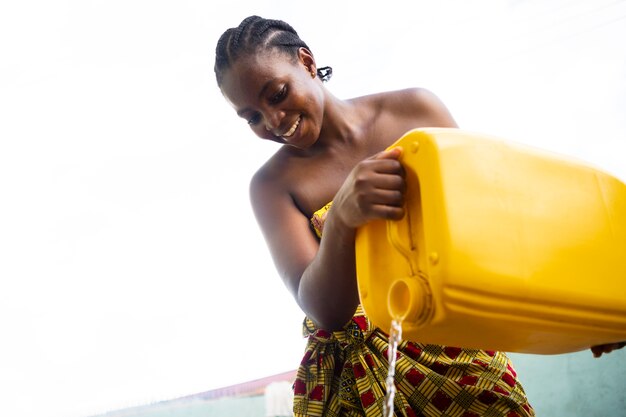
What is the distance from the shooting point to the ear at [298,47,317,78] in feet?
4.22

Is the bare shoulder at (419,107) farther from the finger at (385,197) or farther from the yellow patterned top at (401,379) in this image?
the finger at (385,197)

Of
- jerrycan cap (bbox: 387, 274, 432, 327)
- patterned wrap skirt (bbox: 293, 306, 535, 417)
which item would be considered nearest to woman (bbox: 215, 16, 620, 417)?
patterned wrap skirt (bbox: 293, 306, 535, 417)

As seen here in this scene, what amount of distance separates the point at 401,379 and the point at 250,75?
2.13 ft

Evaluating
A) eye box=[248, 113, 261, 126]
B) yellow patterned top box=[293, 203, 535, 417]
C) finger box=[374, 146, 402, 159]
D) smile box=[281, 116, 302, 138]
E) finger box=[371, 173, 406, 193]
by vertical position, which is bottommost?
yellow patterned top box=[293, 203, 535, 417]

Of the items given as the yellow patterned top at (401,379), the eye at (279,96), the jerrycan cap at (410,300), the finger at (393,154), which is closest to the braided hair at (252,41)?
the eye at (279,96)

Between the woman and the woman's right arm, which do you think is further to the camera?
the woman

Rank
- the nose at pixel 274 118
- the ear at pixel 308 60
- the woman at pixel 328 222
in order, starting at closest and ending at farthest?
the woman at pixel 328 222, the nose at pixel 274 118, the ear at pixel 308 60

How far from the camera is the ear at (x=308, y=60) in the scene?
1286mm

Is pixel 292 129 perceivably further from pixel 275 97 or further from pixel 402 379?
pixel 402 379

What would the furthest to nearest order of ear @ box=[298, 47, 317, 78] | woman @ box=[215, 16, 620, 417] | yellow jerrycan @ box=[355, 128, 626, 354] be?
ear @ box=[298, 47, 317, 78] → woman @ box=[215, 16, 620, 417] → yellow jerrycan @ box=[355, 128, 626, 354]

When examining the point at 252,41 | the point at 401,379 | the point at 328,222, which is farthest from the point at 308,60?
the point at 401,379

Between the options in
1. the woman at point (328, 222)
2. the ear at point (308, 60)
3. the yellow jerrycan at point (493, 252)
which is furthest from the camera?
the ear at point (308, 60)

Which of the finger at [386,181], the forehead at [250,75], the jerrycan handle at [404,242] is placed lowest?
the jerrycan handle at [404,242]

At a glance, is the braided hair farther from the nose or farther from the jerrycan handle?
the jerrycan handle
